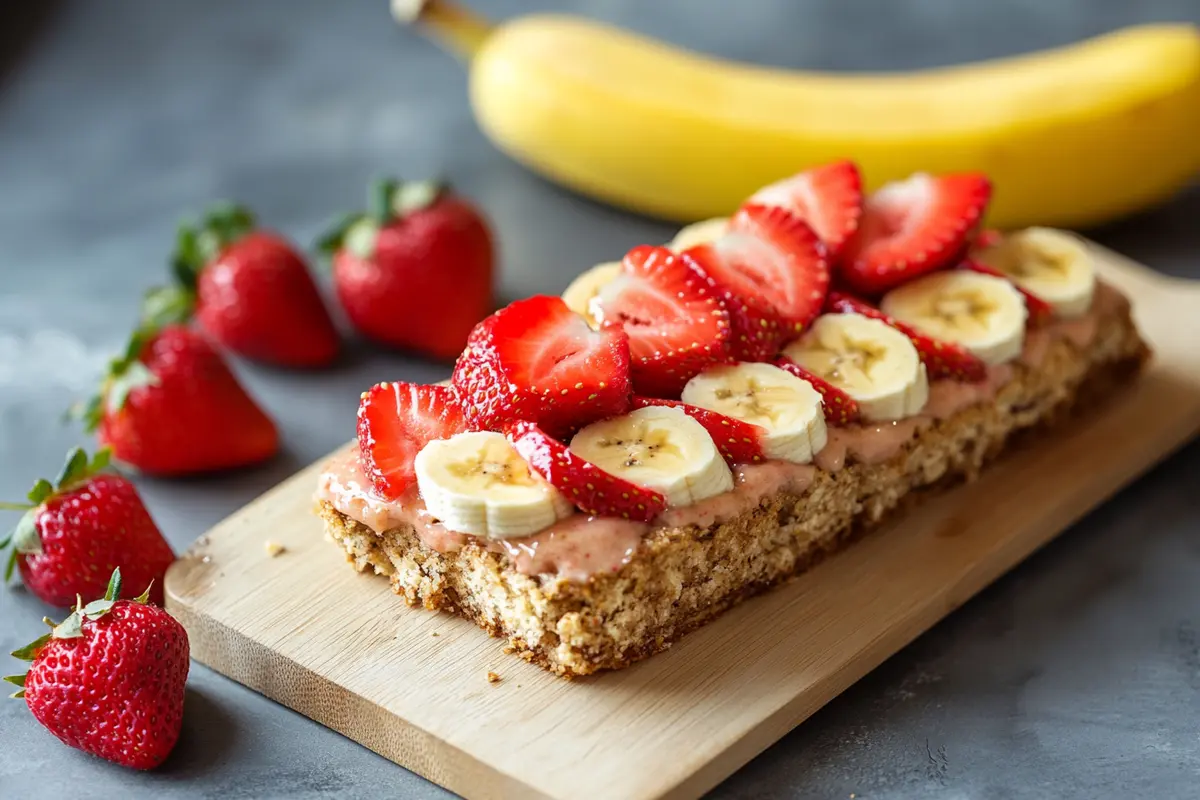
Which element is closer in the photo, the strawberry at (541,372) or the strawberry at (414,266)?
the strawberry at (541,372)

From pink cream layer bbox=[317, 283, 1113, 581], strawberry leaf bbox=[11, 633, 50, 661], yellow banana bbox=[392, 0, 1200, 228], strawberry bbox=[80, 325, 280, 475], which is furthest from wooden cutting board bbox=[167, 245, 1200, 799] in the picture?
yellow banana bbox=[392, 0, 1200, 228]

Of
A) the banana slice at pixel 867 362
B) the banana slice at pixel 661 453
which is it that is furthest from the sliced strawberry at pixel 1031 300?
the banana slice at pixel 661 453

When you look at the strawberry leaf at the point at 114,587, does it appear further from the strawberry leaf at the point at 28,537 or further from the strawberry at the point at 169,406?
the strawberry at the point at 169,406

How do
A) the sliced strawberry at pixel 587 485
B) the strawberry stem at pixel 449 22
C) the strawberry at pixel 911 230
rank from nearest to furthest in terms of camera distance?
1. the sliced strawberry at pixel 587 485
2. the strawberry at pixel 911 230
3. the strawberry stem at pixel 449 22

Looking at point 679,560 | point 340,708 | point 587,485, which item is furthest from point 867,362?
point 340,708

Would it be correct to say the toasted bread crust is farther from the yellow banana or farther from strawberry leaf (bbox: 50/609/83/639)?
the yellow banana

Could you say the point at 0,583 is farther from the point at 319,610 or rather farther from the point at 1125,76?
the point at 1125,76

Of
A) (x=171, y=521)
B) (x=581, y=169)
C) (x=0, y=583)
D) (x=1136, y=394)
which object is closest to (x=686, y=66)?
(x=581, y=169)
